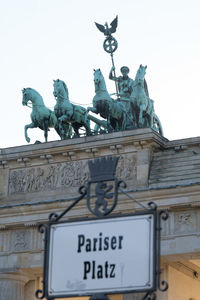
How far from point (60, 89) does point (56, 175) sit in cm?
347

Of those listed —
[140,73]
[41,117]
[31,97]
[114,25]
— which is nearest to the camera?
[140,73]

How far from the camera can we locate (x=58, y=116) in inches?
1176

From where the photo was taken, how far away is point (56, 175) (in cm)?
2917

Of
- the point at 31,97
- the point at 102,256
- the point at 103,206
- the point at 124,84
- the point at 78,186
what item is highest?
the point at 124,84

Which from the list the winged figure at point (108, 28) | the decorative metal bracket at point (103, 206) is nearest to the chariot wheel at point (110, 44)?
the winged figure at point (108, 28)

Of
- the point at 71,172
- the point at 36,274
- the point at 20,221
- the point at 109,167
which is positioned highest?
the point at 71,172

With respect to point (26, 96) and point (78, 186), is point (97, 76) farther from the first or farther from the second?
point (78, 186)

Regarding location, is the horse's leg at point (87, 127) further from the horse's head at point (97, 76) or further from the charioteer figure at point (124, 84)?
the charioteer figure at point (124, 84)

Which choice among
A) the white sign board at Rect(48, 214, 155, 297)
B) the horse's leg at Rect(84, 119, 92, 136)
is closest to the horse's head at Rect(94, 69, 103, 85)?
the horse's leg at Rect(84, 119, 92, 136)

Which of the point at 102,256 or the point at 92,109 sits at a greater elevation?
the point at 92,109

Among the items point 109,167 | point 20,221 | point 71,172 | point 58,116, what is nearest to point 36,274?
point 20,221

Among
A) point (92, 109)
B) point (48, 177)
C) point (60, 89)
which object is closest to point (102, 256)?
point (48, 177)

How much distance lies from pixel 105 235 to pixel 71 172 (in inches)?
953

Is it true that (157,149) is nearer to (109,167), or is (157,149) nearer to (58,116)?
(58,116)
